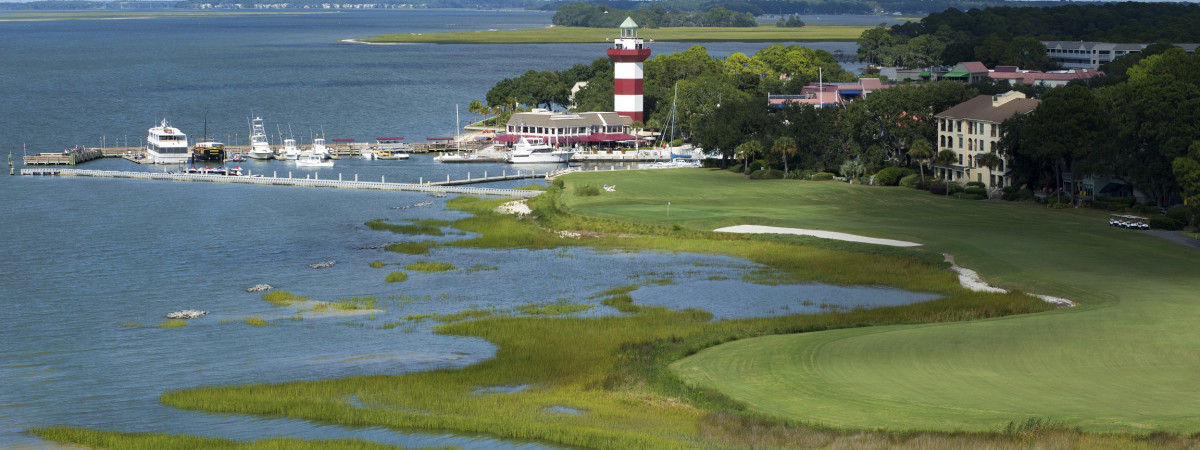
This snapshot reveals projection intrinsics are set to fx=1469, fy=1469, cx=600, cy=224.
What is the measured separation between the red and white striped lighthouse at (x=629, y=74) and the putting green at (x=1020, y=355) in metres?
69.9

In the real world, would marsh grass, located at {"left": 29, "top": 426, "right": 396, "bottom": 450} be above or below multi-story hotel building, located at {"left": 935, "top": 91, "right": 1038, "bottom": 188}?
below

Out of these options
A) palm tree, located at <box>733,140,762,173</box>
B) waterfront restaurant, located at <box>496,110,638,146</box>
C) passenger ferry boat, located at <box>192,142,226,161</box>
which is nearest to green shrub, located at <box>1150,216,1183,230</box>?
palm tree, located at <box>733,140,762,173</box>

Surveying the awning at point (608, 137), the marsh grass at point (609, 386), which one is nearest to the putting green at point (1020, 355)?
the marsh grass at point (609, 386)

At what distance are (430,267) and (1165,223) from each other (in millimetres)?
40908

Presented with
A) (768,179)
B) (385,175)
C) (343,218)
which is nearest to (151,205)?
(343,218)

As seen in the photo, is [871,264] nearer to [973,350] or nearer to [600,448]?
[973,350]

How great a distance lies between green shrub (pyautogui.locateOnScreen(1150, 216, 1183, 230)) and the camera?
268ft

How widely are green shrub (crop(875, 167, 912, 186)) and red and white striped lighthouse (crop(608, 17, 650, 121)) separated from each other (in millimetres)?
46960

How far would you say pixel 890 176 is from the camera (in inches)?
4230

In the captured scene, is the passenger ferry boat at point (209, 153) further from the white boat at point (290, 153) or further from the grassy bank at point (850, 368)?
the grassy bank at point (850, 368)

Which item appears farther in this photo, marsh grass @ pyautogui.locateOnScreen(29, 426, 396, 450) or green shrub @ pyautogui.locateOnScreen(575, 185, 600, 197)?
green shrub @ pyautogui.locateOnScreen(575, 185, 600, 197)

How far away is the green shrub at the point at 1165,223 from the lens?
268 ft

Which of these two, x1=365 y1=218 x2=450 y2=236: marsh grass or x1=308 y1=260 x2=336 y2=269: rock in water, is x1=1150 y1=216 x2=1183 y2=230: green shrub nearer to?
x1=365 y1=218 x2=450 y2=236: marsh grass

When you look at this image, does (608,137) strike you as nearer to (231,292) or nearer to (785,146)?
(785,146)
